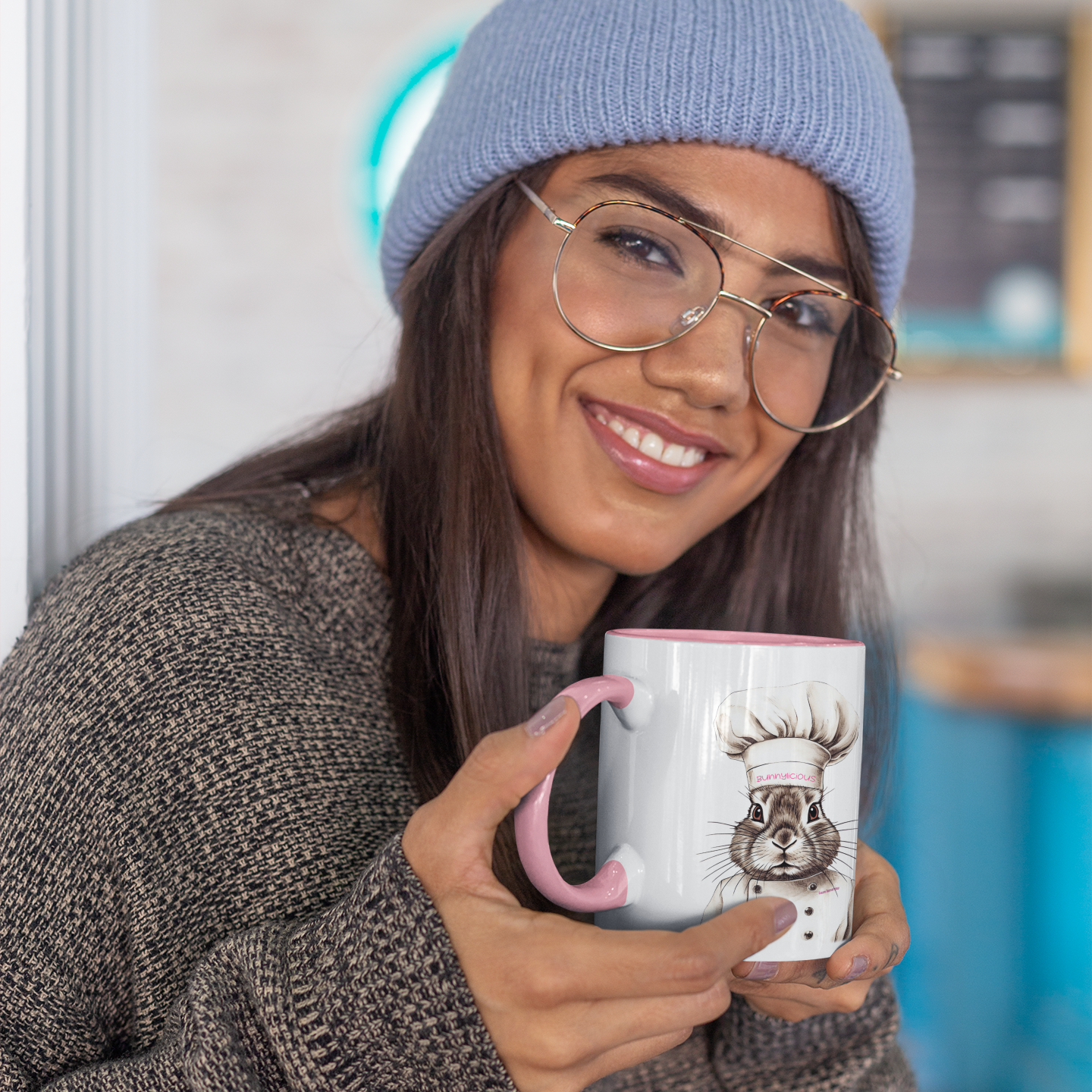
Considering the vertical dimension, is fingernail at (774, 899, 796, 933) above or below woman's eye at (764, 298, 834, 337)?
below

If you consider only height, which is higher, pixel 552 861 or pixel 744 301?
pixel 744 301

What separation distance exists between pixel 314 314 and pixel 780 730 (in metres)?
2.21

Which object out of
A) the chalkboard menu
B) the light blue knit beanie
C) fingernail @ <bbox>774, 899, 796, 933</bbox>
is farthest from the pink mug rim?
the chalkboard menu

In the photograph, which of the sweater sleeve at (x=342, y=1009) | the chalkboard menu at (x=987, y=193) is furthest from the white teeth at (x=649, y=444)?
the chalkboard menu at (x=987, y=193)

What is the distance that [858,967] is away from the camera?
570 mm

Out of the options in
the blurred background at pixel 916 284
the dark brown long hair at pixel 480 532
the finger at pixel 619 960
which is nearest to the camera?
the finger at pixel 619 960

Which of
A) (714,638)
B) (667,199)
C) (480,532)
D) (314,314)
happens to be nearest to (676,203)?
(667,199)

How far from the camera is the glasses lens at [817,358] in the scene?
0.90 meters

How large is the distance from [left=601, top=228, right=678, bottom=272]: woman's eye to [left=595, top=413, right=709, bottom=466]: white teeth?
0.41 feet

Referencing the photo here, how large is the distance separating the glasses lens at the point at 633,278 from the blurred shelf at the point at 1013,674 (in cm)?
126

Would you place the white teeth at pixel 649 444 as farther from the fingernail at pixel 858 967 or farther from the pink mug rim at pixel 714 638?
the fingernail at pixel 858 967

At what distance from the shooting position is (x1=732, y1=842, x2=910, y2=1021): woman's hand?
22.2 inches

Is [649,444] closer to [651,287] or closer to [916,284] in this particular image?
[651,287]

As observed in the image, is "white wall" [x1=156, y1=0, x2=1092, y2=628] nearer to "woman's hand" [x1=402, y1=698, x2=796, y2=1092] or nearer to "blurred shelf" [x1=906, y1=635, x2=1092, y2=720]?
"blurred shelf" [x1=906, y1=635, x2=1092, y2=720]
